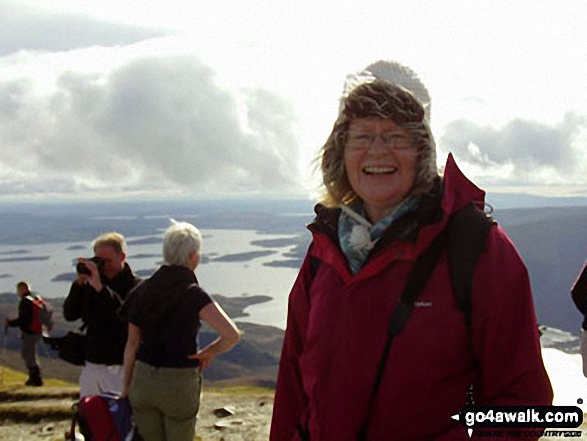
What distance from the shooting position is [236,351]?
174m

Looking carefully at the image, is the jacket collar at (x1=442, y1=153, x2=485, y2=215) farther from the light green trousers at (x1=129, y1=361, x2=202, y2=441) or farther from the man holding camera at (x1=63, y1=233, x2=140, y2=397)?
the man holding camera at (x1=63, y1=233, x2=140, y2=397)

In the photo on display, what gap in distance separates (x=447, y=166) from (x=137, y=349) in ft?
14.5

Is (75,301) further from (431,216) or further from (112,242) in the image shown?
(431,216)

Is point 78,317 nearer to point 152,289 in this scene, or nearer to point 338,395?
point 152,289

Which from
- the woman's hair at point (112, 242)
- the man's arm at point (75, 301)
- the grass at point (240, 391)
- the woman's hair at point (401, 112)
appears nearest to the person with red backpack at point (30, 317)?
the grass at point (240, 391)

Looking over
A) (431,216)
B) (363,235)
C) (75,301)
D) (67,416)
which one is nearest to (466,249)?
(431,216)

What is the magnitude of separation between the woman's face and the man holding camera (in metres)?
5.20

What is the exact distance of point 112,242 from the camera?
7.85 meters

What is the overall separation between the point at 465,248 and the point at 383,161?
2.13ft

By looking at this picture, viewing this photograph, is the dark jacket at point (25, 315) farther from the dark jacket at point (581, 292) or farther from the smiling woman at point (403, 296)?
the smiling woman at point (403, 296)

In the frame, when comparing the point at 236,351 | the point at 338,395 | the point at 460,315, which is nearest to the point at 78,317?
the point at 338,395

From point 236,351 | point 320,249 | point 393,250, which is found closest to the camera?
point 393,250

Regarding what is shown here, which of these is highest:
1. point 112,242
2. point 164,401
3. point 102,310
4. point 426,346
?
point 112,242

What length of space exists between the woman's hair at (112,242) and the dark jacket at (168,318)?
5.88ft
